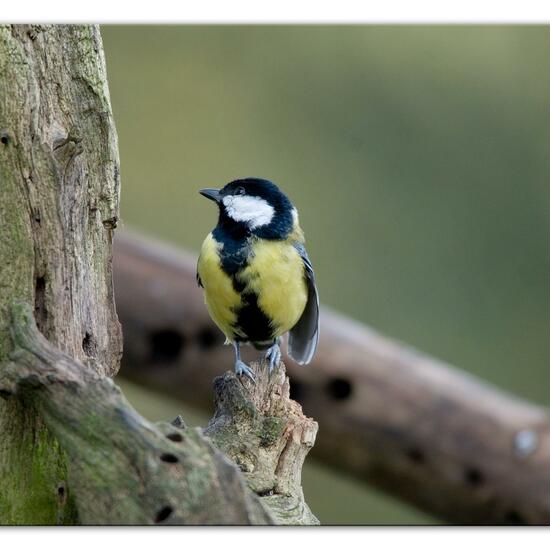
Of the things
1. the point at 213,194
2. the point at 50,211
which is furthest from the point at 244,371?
the point at 50,211

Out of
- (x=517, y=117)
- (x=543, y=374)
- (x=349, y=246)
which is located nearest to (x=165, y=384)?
(x=349, y=246)

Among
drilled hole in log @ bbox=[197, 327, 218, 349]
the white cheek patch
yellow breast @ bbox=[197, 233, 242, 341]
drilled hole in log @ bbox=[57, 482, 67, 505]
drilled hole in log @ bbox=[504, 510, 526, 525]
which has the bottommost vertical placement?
drilled hole in log @ bbox=[504, 510, 526, 525]

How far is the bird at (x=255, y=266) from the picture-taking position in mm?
2061

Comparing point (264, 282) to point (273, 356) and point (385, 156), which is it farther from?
point (385, 156)

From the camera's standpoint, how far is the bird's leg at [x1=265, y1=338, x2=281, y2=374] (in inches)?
79.5

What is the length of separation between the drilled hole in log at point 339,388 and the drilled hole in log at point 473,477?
49 cm

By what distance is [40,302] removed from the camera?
174 centimetres

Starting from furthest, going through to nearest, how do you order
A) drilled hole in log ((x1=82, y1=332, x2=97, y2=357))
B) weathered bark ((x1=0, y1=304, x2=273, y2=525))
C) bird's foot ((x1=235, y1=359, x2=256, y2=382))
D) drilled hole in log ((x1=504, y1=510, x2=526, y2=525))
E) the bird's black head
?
drilled hole in log ((x1=504, y1=510, x2=526, y2=525)) < the bird's black head < bird's foot ((x1=235, y1=359, x2=256, y2=382)) < drilled hole in log ((x1=82, y1=332, x2=97, y2=357)) < weathered bark ((x1=0, y1=304, x2=273, y2=525))

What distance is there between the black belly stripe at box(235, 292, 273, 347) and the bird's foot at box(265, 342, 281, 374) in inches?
1.0

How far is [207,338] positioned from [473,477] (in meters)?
1.04

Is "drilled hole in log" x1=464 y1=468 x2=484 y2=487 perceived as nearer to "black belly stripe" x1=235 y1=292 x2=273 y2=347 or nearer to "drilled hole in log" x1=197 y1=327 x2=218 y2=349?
"drilled hole in log" x1=197 y1=327 x2=218 y2=349

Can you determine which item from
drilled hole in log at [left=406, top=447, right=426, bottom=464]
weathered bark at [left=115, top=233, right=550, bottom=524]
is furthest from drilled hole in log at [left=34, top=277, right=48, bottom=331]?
drilled hole in log at [left=406, top=447, right=426, bottom=464]

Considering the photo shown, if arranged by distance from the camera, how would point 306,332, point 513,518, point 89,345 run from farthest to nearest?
point 513,518
point 306,332
point 89,345

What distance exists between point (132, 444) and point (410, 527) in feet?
2.30
